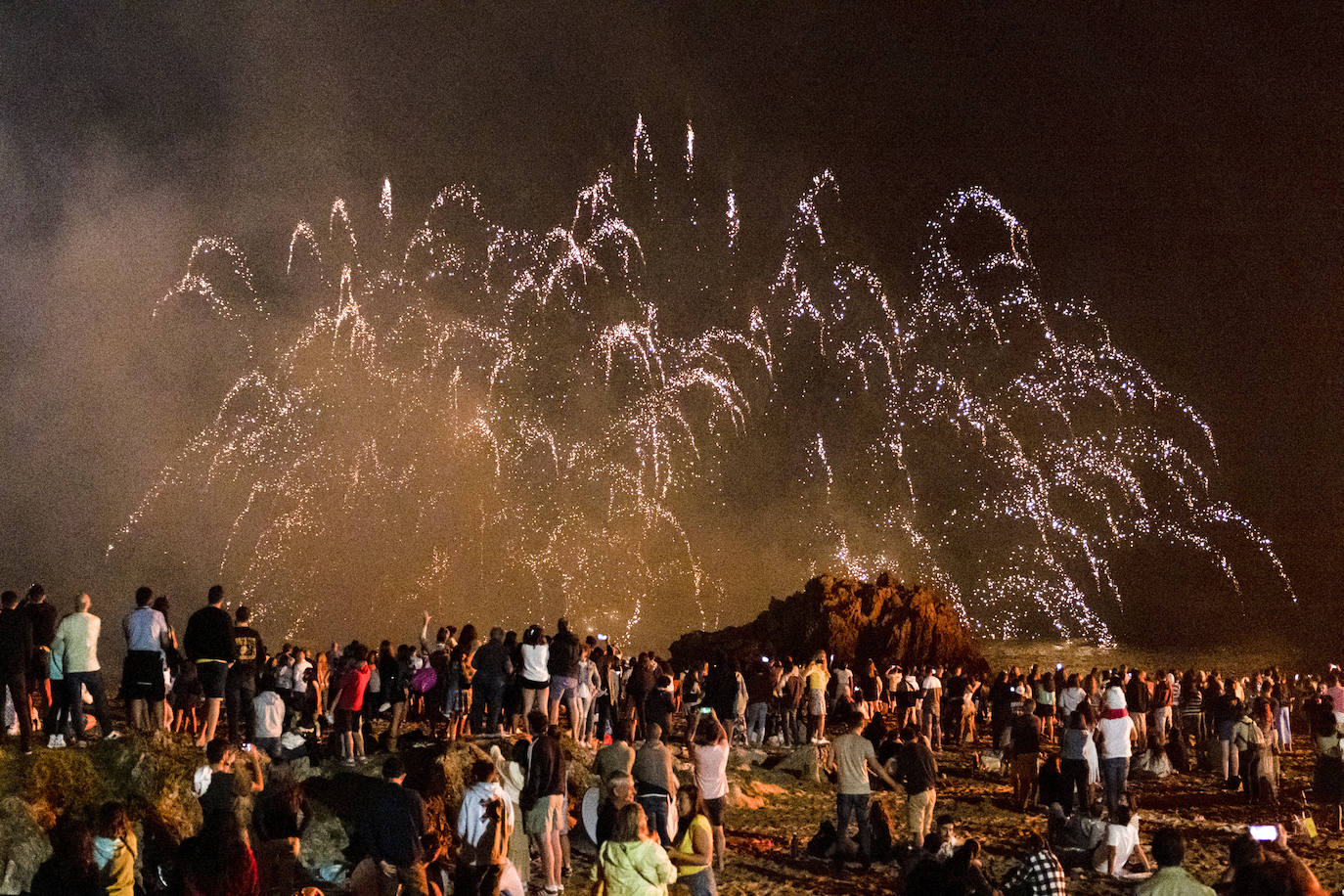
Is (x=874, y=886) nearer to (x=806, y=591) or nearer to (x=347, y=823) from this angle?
(x=347, y=823)

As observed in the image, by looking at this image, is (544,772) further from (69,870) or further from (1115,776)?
(1115,776)

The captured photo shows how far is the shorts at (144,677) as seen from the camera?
15133mm

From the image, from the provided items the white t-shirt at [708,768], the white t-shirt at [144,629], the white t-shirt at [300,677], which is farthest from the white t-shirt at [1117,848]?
the white t-shirt at [300,677]

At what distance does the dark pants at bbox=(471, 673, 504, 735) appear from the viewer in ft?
59.4

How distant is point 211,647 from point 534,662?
5.00 metres

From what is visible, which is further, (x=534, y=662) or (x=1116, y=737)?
(x=534, y=662)

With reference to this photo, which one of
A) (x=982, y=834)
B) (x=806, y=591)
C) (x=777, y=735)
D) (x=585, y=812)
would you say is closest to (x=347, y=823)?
(x=585, y=812)

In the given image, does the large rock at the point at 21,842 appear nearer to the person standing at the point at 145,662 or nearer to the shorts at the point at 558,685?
the person standing at the point at 145,662

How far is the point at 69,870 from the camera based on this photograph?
880cm

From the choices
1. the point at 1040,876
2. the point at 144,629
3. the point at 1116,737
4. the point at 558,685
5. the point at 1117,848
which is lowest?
the point at 1117,848

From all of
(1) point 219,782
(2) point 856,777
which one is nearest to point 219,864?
(1) point 219,782

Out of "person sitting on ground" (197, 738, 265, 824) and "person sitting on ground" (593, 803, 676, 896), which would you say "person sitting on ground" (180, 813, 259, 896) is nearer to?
"person sitting on ground" (197, 738, 265, 824)

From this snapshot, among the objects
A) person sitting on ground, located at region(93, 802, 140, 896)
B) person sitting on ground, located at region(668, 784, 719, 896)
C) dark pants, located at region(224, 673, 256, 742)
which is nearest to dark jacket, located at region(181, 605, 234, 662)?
dark pants, located at region(224, 673, 256, 742)

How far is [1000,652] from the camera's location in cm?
7188
